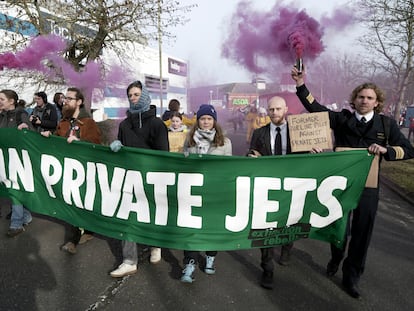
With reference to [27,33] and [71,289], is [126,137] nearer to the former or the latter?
[71,289]

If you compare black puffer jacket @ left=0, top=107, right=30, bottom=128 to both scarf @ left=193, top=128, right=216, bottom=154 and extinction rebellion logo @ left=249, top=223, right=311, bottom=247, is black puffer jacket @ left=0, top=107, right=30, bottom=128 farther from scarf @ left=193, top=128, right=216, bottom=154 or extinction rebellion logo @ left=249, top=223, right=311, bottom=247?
extinction rebellion logo @ left=249, top=223, right=311, bottom=247

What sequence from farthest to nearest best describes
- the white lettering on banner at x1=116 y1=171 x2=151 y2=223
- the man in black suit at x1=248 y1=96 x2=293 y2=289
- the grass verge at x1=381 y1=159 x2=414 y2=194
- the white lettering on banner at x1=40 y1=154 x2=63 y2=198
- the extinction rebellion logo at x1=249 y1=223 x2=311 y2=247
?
the grass verge at x1=381 y1=159 x2=414 y2=194 → the white lettering on banner at x1=40 y1=154 x2=63 y2=198 → the man in black suit at x1=248 y1=96 x2=293 y2=289 → the white lettering on banner at x1=116 y1=171 x2=151 y2=223 → the extinction rebellion logo at x1=249 y1=223 x2=311 y2=247

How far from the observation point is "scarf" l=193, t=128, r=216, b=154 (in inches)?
136

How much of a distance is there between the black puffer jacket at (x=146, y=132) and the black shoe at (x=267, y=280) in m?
1.60

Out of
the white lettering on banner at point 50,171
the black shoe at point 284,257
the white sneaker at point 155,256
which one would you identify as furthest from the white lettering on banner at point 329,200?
the white lettering on banner at point 50,171

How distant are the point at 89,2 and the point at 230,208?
10.9 meters

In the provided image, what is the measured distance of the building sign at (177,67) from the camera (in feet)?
132

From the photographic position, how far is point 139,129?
3453 millimetres

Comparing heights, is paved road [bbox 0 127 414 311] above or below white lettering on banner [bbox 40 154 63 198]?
below

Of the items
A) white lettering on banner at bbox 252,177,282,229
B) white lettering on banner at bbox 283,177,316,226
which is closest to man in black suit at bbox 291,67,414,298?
white lettering on banner at bbox 283,177,316,226

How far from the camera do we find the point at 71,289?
319cm

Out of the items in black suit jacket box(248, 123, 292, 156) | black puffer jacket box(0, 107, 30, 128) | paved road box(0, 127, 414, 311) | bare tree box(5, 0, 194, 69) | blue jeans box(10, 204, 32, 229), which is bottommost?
paved road box(0, 127, 414, 311)

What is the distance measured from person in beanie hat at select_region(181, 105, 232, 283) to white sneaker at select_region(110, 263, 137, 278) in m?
0.56

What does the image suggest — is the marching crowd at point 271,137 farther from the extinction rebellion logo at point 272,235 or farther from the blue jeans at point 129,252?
the extinction rebellion logo at point 272,235
